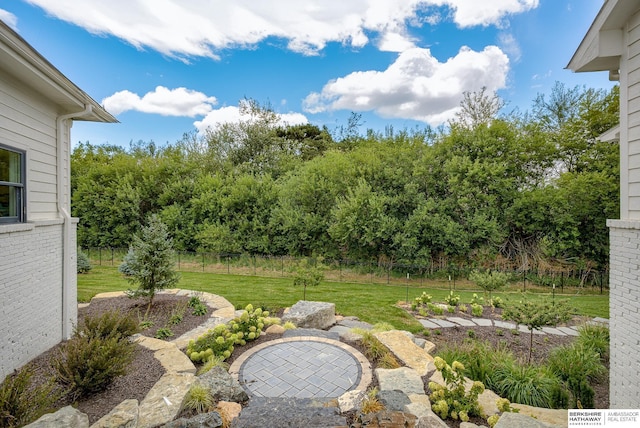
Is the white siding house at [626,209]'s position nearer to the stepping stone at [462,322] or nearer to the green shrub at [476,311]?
the stepping stone at [462,322]

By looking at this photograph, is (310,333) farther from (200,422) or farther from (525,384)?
(525,384)

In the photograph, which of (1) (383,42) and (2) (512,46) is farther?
(1) (383,42)

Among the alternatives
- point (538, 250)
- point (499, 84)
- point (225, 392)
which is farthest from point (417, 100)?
point (225, 392)

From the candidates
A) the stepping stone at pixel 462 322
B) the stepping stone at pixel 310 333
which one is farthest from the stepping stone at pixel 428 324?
the stepping stone at pixel 310 333

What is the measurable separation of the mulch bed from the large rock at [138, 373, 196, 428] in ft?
0.81

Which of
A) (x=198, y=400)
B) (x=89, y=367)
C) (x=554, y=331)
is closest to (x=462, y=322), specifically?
(x=554, y=331)

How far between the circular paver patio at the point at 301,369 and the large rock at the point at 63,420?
66.5 inches

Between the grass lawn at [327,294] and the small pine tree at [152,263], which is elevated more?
the small pine tree at [152,263]

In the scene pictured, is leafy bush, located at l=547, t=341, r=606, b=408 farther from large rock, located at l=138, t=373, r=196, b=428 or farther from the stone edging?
large rock, located at l=138, t=373, r=196, b=428

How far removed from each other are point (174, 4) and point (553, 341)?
34.3 ft

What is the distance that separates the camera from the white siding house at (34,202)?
365 cm

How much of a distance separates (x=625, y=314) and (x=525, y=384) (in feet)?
4.69

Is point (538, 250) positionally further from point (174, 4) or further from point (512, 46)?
point (174, 4)

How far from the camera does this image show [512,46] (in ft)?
34.3
